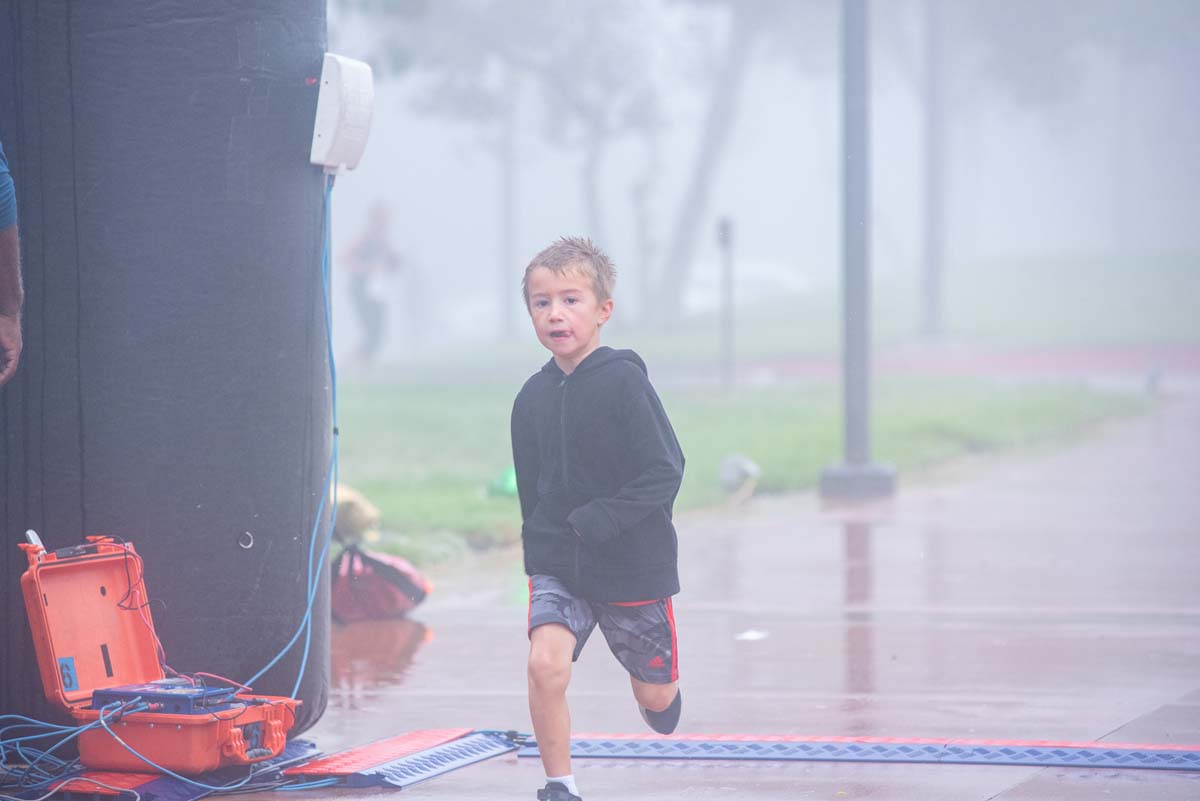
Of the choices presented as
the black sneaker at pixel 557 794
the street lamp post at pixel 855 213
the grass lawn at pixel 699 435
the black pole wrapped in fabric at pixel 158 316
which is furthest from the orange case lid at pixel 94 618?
the street lamp post at pixel 855 213

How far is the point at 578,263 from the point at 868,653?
2984 mm

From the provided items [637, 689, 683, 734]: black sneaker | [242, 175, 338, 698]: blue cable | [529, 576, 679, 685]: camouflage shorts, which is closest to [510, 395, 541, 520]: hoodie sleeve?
[529, 576, 679, 685]: camouflage shorts

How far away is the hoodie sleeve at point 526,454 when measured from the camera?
487 centimetres

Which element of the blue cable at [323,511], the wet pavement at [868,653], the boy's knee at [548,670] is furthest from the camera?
the blue cable at [323,511]

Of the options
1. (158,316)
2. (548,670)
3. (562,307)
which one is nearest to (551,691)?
(548,670)

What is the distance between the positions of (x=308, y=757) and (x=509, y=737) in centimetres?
66

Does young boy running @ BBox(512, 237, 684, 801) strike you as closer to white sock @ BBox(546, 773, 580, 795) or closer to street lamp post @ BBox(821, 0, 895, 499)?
white sock @ BBox(546, 773, 580, 795)

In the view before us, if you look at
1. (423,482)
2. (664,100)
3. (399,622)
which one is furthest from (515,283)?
(399,622)

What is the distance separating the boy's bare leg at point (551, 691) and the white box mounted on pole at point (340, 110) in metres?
1.77

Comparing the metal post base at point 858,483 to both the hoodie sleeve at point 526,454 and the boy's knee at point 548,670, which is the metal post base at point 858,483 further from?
the boy's knee at point 548,670

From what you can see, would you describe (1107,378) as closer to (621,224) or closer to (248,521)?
(248,521)

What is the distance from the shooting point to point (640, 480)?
4.67 metres

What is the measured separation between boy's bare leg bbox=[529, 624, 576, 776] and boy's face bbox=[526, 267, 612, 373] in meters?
0.78

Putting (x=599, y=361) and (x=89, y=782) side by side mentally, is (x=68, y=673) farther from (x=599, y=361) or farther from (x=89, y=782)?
(x=599, y=361)
